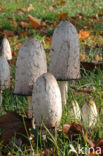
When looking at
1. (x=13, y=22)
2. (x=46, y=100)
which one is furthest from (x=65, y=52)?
(x=13, y=22)

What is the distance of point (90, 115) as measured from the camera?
6.47ft

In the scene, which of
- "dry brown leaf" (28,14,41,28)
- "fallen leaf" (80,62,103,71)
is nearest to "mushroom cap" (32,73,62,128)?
"fallen leaf" (80,62,103,71)

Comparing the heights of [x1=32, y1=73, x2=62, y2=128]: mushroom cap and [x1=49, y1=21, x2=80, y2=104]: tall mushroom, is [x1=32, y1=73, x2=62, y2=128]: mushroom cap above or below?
below

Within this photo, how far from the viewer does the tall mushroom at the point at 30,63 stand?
194 centimetres

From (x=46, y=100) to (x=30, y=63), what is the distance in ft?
1.11

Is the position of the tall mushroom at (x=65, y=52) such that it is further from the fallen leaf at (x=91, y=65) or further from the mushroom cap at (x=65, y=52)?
the fallen leaf at (x=91, y=65)

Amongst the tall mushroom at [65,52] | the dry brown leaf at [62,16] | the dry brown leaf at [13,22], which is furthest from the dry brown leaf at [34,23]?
the tall mushroom at [65,52]

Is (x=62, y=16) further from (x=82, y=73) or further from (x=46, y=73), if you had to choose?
(x=46, y=73)

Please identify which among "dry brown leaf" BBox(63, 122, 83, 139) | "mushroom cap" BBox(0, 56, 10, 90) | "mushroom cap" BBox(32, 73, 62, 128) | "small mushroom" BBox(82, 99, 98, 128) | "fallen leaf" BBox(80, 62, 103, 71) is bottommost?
"dry brown leaf" BBox(63, 122, 83, 139)

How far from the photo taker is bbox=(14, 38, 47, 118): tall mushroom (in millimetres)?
1944

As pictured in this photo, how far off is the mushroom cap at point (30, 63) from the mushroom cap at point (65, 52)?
0.68ft

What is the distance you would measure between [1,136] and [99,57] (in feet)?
6.93

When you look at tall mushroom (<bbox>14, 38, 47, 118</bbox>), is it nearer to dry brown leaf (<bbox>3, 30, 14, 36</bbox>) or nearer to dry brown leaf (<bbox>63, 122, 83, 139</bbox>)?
dry brown leaf (<bbox>63, 122, 83, 139</bbox>)

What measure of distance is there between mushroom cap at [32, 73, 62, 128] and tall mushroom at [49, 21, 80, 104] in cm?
44
